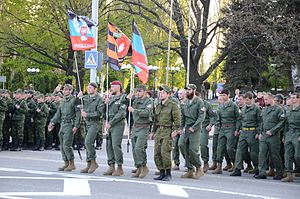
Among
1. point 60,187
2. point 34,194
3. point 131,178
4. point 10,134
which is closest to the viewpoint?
point 34,194

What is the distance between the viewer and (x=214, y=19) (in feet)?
120

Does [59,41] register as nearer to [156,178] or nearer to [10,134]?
[10,134]

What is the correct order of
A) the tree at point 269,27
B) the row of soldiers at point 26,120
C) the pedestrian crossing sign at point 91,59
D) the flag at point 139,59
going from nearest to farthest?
the flag at point 139,59 < the row of soldiers at point 26,120 < the pedestrian crossing sign at point 91,59 < the tree at point 269,27

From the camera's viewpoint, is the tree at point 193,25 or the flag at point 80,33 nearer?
the flag at point 80,33

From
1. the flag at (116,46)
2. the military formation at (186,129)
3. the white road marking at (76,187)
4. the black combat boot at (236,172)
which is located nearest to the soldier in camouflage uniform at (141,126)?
the military formation at (186,129)

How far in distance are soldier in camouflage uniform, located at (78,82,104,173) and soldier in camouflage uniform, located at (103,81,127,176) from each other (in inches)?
8.7

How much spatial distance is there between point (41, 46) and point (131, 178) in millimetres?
25301

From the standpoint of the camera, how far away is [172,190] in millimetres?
12164

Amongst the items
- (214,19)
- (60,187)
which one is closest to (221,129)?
(60,187)

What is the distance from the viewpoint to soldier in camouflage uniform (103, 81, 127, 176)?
14.2 m

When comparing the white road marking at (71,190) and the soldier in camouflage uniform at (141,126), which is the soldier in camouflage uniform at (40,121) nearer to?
the soldier in camouflage uniform at (141,126)

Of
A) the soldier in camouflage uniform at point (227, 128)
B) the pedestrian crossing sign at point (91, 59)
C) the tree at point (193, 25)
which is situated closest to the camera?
the soldier in camouflage uniform at point (227, 128)

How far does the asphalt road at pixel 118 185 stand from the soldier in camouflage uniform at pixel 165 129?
0.36 metres

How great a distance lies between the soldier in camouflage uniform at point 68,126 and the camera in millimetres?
14719
